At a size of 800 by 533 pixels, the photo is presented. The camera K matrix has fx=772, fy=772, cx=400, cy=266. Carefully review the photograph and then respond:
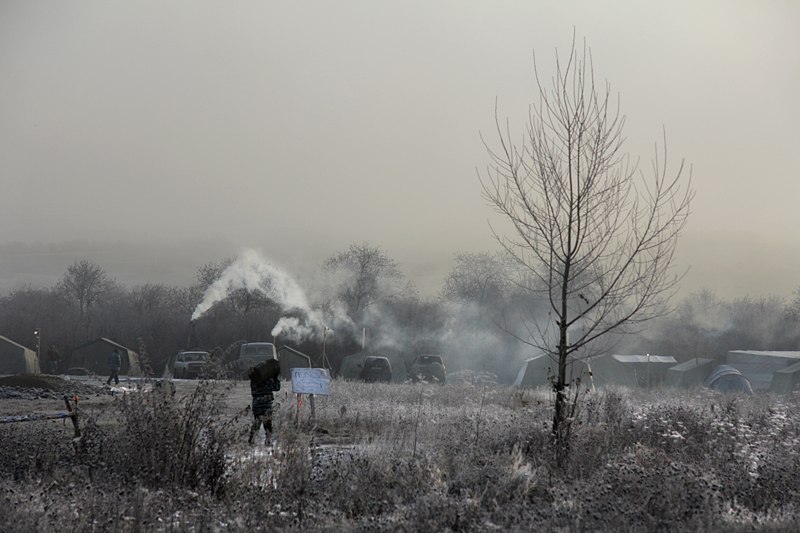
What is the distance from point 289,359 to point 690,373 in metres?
19.7

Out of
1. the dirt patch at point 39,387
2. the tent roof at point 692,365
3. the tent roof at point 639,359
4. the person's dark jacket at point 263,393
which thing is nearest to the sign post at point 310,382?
the person's dark jacket at point 263,393

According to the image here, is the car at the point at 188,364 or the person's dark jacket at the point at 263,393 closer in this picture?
the person's dark jacket at the point at 263,393

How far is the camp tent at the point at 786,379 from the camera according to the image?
1249 inches

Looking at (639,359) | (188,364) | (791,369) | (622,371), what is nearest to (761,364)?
(791,369)

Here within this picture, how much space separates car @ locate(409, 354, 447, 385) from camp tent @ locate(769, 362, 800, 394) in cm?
1416

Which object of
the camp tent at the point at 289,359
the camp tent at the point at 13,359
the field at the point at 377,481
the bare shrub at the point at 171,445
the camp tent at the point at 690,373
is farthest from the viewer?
the camp tent at the point at 13,359

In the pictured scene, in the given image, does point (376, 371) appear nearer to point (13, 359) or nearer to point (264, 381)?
point (13, 359)

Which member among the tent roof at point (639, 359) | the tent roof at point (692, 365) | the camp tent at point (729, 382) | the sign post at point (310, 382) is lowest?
the camp tent at point (729, 382)

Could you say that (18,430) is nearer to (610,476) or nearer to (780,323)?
(610,476)

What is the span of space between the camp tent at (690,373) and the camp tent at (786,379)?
4.02 m

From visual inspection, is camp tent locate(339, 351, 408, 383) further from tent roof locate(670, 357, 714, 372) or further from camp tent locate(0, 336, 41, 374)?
camp tent locate(0, 336, 41, 374)

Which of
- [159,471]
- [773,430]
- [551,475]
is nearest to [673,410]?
[773,430]

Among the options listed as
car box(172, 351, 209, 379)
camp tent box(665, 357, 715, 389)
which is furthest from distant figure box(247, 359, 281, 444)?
camp tent box(665, 357, 715, 389)

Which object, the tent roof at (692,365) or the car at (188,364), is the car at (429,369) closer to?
the car at (188,364)
